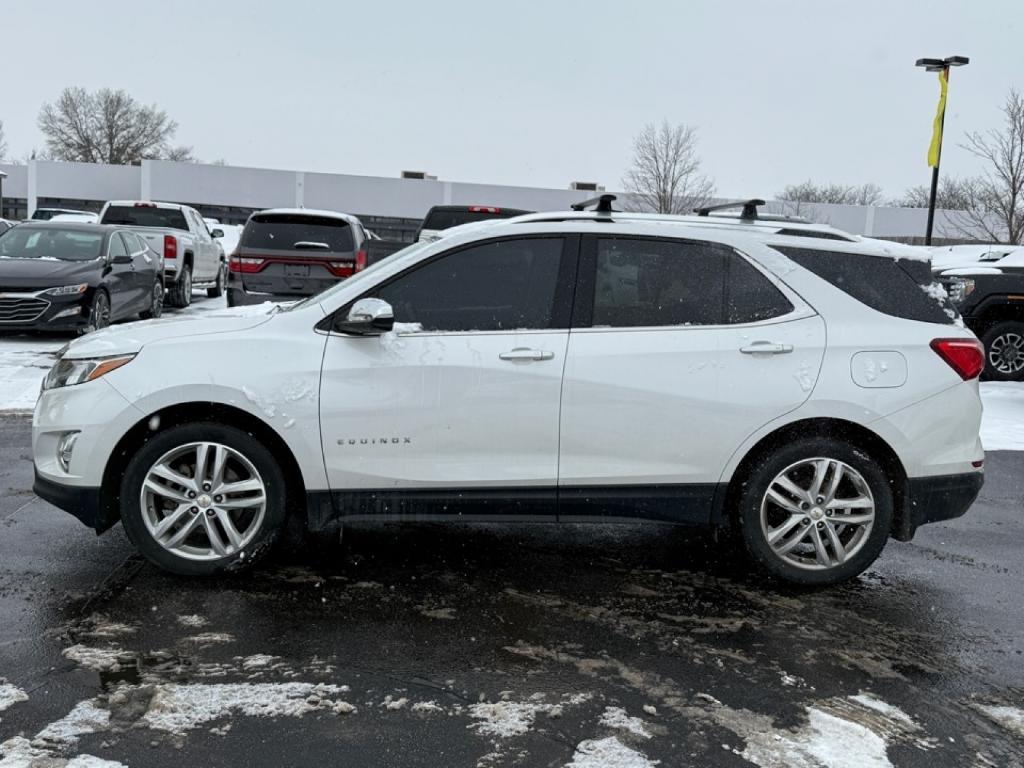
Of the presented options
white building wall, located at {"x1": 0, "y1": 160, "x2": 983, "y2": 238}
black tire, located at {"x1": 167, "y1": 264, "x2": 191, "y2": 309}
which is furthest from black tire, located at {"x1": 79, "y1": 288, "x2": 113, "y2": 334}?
white building wall, located at {"x1": 0, "y1": 160, "x2": 983, "y2": 238}

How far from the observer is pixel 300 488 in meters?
4.48

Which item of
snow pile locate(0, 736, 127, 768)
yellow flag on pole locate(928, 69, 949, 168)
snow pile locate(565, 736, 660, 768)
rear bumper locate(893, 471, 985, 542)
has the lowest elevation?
snow pile locate(0, 736, 127, 768)

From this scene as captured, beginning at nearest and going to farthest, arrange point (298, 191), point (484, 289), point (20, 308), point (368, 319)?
point (368, 319)
point (484, 289)
point (20, 308)
point (298, 191)

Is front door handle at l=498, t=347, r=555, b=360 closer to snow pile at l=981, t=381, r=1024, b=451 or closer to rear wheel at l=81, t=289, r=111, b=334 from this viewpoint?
snow pile at l=981, t=381, r=1024, b=451

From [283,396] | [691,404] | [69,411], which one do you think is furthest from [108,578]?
[691,404]

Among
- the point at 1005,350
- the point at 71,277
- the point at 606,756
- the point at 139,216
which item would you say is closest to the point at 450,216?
the point at 71,277

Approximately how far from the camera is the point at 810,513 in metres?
4.53

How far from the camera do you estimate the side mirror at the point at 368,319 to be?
4.28 m

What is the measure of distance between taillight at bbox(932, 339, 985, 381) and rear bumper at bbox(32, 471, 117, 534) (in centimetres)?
387

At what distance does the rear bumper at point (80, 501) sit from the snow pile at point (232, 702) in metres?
1.30

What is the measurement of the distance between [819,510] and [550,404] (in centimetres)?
136

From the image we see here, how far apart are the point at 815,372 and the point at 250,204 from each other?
51.8 m

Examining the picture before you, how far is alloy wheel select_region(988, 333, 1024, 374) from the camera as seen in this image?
1213cm

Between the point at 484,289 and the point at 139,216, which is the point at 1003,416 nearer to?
the point at 484,289
